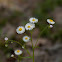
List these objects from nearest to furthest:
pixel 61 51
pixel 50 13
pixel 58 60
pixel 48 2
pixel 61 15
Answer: pixel 58 60 → pixel 61 51 → pixel 61 15 → pixel 50 13 → pixel 48 2

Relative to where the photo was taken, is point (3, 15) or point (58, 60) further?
point (3, 15)

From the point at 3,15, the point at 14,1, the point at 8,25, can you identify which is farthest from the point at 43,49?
the point at 14,1

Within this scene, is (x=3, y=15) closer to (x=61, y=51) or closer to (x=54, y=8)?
(x=54, y=8)

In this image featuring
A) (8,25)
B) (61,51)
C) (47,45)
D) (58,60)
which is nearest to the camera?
(58,60)

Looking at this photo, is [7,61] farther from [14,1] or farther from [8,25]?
[14,1]

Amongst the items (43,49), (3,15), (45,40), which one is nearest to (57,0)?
(3,15)

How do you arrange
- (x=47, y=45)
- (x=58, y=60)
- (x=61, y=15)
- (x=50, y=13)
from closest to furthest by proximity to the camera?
(x=58, y=60), (x=47, y=45), (x=61, y=15), (x=50, y=13)

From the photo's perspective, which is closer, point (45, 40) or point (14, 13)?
point (45, 40)
